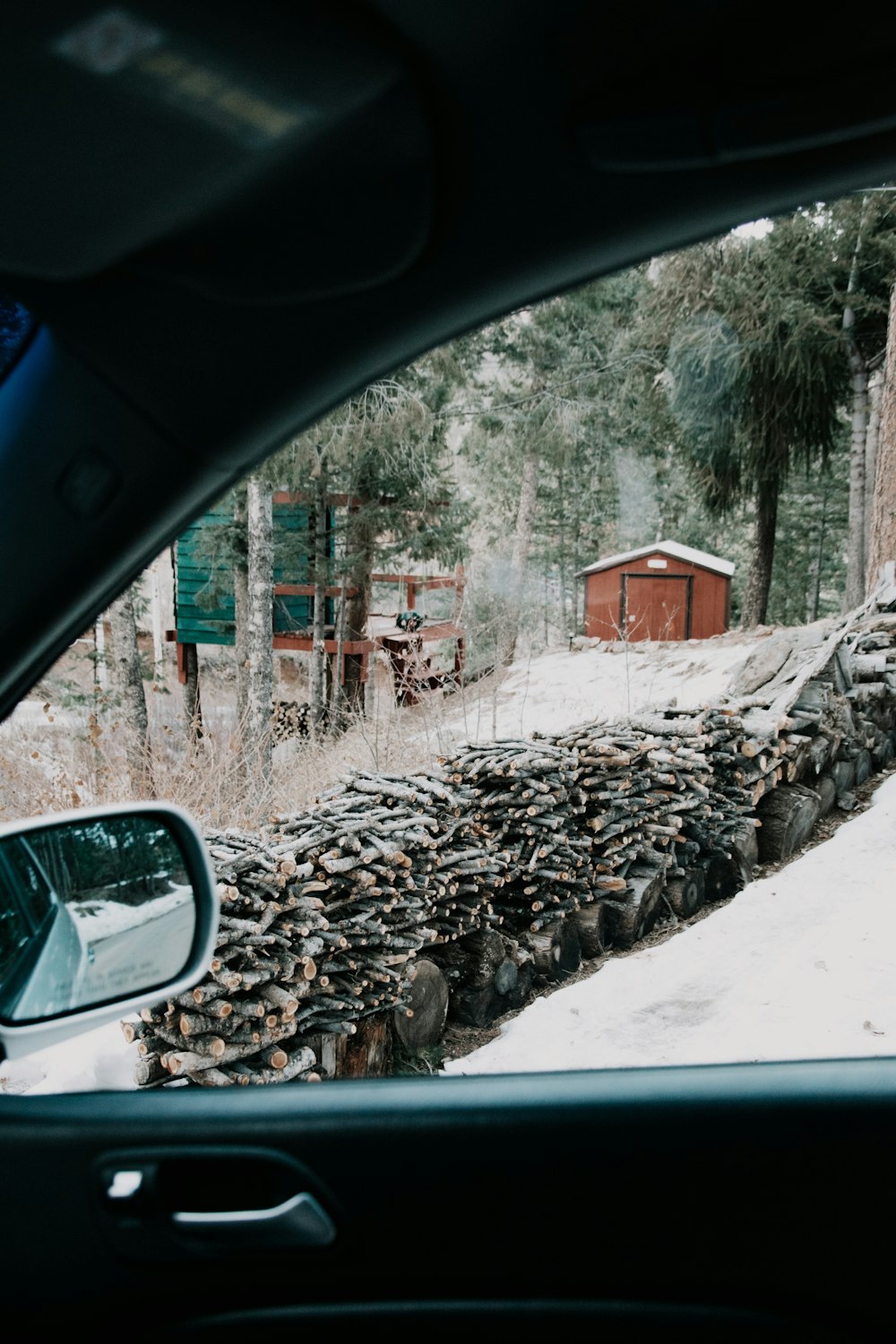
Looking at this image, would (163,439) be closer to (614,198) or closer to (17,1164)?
(614,198)

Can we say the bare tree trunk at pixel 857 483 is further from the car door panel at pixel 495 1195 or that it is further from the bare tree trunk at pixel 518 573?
the car door panel at pixel 495 1195

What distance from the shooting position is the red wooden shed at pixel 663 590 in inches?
357

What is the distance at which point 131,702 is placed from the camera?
21.7 feet

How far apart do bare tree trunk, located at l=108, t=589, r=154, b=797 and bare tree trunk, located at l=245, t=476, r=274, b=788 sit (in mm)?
619

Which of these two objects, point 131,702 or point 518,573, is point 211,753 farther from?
point 518,573

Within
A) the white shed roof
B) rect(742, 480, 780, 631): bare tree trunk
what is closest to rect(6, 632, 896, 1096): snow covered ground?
rect(742, 480, 780, 631): bare tree trunk

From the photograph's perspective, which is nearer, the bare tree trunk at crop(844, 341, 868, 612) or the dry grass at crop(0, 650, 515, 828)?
the bare tree trunk at crop(844, 341, 868, 612)

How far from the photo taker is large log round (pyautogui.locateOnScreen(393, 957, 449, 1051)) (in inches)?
145

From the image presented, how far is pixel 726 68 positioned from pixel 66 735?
622cm

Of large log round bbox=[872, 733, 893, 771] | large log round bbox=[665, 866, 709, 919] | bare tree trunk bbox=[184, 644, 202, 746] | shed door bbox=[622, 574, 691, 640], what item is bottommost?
large log round bbox=[665, 866, 709, 919]

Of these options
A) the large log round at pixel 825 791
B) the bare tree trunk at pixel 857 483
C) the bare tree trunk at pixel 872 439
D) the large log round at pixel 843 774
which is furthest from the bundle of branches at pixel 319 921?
the bare tree trunk at pixel 872 439

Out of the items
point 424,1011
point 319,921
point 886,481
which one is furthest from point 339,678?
point 886,481

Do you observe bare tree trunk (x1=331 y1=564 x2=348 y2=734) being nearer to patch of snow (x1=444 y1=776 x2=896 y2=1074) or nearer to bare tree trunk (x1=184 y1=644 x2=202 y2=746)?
bare tree trunk (x1=184 y1=644 x2=202 y2=746)

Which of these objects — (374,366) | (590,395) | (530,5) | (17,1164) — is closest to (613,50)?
(530,5)
